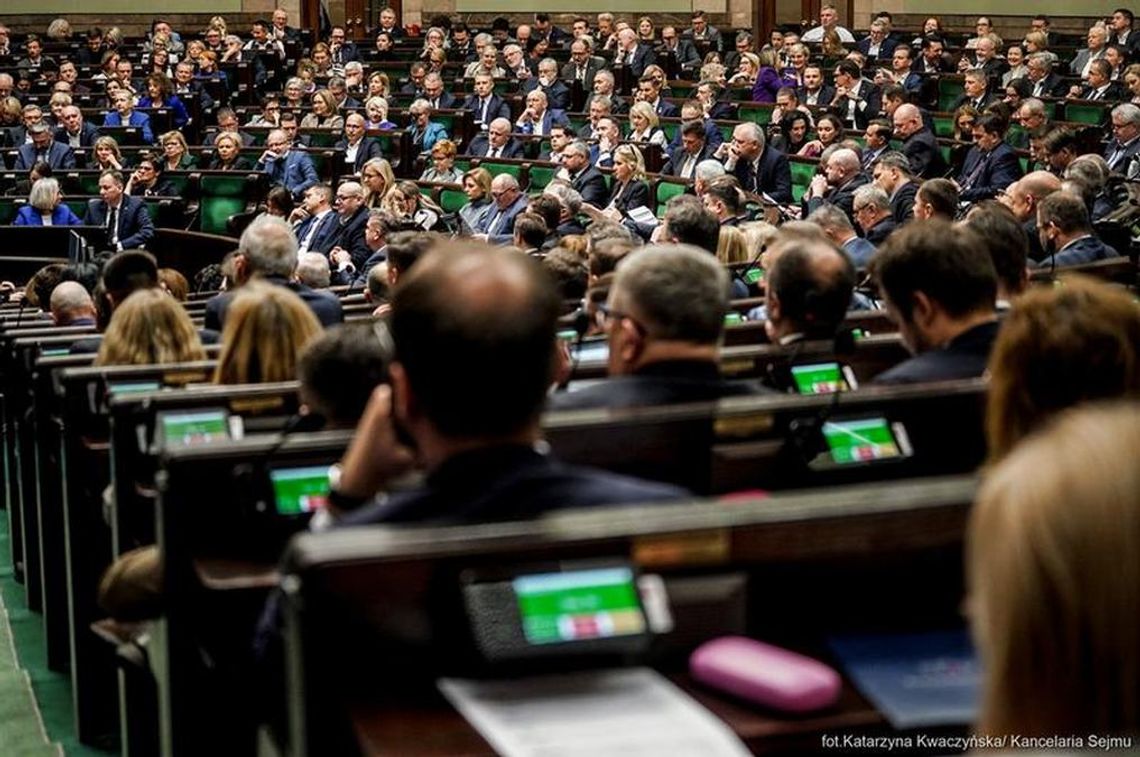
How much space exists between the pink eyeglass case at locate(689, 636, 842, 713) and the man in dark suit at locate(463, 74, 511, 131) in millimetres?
13842

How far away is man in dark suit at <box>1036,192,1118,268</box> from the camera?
271 inches

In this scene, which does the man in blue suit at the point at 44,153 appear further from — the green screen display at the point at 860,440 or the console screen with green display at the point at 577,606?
the console screen with green display at the point at 577,606

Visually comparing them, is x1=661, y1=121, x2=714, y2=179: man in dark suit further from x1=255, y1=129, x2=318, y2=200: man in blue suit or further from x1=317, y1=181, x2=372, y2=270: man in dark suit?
x1=255, y1=129, x2=318, y2=200: man in blue suit

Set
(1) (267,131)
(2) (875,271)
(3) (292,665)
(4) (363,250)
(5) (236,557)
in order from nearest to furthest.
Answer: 1. (3) (292,665)
2. (5) (236,557)
3. (2) (875,271)
4. (4) (363,250)
5. (1) (267,131)

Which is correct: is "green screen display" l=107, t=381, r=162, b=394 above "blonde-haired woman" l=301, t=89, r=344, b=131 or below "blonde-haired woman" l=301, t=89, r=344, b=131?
below

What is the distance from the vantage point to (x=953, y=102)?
16.1 meters

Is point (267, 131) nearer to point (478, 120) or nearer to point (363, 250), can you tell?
point (478, 120)

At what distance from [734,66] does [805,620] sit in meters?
17.1

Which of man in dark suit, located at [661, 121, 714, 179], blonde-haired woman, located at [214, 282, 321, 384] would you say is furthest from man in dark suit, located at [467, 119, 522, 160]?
blonde-haired woman, located at [214, 282, 321, 384]

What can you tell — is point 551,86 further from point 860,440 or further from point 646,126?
point 860,440

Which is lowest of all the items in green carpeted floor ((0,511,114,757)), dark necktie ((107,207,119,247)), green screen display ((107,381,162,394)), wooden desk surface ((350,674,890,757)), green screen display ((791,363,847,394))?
green carpeted floor ((0,511,114,757))

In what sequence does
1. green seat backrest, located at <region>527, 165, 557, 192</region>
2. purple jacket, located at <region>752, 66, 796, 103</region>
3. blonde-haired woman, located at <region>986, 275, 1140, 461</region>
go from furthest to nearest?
1. purple jacket, located at <region>752, 66, 796, 103</region>
2. green seat backrest, located at <region>527, 165, 557, 192</region>
3. blonde-haired woman, located at <region>986, 275, 1140, 461</region>

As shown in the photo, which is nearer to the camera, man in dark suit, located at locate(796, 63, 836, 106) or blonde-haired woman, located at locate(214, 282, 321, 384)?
blonde-haired woman, located at locate(214, 282, 321, 384)

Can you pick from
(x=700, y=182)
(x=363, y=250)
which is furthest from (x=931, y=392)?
(x=363, y=250)
